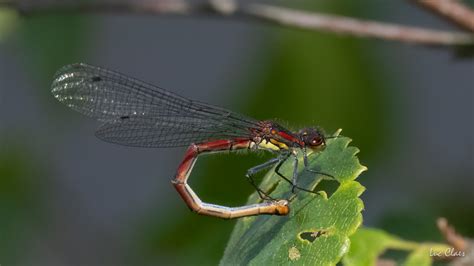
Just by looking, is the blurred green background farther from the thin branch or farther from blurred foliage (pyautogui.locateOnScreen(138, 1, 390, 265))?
the thin branch

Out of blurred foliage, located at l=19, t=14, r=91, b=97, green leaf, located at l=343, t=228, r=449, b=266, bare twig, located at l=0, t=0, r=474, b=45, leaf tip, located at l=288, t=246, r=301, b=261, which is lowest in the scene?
green leaf, located at l=343, t=228, r=449, b=266

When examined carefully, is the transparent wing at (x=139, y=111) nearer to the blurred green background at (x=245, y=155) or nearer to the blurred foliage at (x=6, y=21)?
the blurred green background at (x=245, y=155)

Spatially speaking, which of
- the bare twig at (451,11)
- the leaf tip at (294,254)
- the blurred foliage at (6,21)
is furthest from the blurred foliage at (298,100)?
the leaf tip at (294,254)

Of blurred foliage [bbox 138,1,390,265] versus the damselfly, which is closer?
the damselfly

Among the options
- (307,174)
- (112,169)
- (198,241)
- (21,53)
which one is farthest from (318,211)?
(112,169)

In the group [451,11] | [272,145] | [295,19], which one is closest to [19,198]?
[272,145]

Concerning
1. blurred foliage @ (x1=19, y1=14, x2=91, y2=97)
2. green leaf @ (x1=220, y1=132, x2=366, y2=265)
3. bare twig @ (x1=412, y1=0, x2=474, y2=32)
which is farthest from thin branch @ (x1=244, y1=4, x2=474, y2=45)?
blurred foliage @ (x1=19, y1=14, x2=91, y2=97)

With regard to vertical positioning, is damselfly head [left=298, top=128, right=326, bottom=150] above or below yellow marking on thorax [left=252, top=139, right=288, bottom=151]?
above
